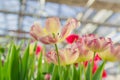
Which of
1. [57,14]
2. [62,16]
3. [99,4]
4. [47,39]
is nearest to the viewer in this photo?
[47,39]

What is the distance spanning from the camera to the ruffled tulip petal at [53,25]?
375mm

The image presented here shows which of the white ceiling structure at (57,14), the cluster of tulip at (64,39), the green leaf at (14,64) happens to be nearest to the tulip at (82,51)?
the cluster of tulip at (64,39)

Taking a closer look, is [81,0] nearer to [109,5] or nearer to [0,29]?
[109,5]

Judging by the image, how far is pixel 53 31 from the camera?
14.8 inches

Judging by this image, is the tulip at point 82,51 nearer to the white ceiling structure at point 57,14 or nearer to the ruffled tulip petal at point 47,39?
the ruffled tulip petal at point 47,39

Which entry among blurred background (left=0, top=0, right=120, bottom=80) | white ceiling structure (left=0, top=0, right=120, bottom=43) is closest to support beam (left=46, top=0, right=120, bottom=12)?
blurred background (left=0, top=0, right=120, bottom=80)

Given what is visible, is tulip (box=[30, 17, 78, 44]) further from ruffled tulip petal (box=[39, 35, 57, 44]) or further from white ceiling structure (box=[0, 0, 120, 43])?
white ceiling structure (box=[0, 0, 120, 43])

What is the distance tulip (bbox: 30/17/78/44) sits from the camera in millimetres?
359

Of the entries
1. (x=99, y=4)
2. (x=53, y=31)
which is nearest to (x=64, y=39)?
(x=53, y=31)

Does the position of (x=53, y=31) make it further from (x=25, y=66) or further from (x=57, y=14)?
(x=57, y=14)

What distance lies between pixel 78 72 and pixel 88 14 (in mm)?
5345

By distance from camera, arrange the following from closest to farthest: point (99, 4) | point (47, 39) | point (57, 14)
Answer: point (47, 39) → point (99, 4) → point (57, 14)

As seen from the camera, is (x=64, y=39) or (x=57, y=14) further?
(x=57, y=14)

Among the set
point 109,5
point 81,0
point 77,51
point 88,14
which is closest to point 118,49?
point 77,51
